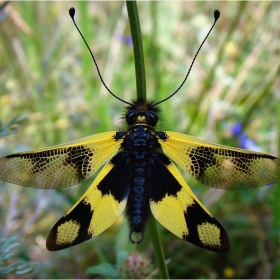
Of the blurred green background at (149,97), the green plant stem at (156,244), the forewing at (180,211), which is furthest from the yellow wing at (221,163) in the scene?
the blurred green background at (149,97)

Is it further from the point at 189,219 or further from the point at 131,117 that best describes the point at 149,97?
the point at 189,219

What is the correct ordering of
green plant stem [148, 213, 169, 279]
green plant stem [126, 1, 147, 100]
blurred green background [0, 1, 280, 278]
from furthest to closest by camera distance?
blurred green background [0, 1, 280, 278] → green plant stem [148, 213, 169, 279] → green plant stem [126, 1, 147, 100]

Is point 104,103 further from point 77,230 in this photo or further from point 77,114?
point 77,230

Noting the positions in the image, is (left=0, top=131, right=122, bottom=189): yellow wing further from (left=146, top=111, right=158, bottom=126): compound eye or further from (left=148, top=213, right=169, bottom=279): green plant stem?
(left=148, top=213, right=169, bottom=279): green plant stem

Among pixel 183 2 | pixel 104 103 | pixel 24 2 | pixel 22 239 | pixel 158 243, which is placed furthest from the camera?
pixel 183 2

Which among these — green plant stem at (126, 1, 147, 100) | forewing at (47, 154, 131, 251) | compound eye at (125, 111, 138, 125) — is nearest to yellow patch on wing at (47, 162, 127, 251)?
forewing at (47, 154, 131, 251)

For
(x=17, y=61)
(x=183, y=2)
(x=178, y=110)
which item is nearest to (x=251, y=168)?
(x=178, y=110)
